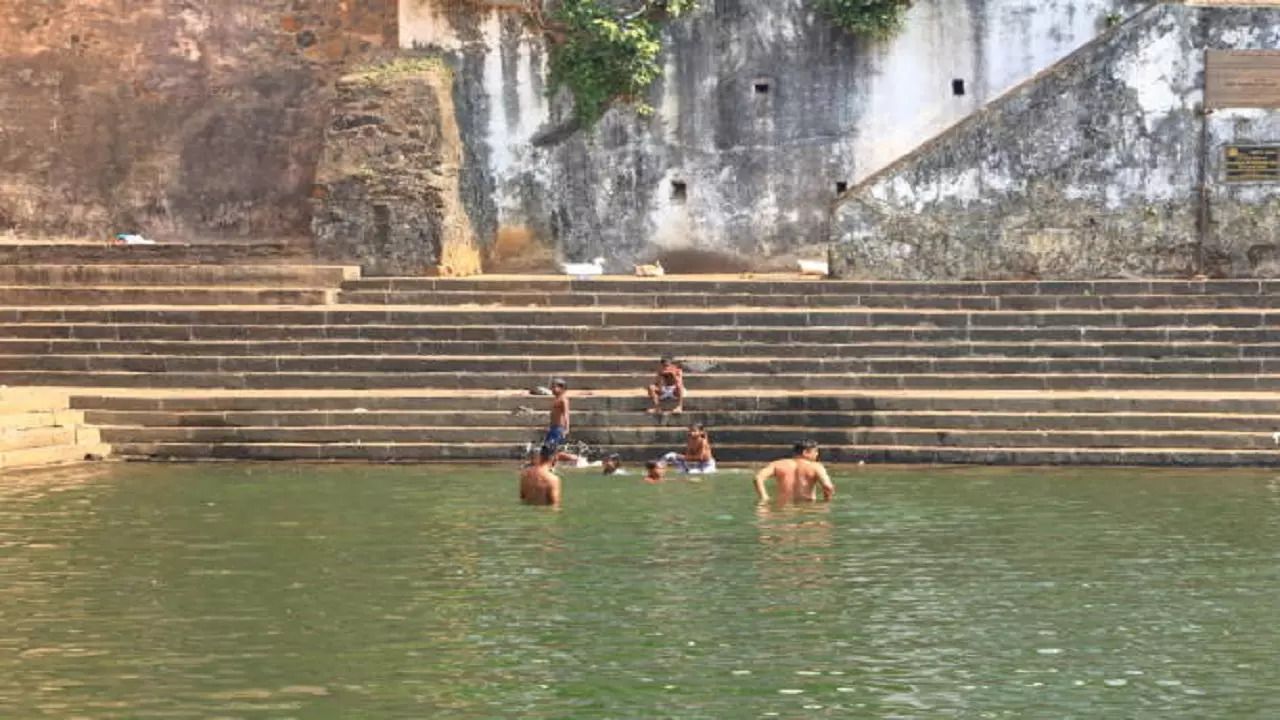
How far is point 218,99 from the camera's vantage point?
22.8 meters

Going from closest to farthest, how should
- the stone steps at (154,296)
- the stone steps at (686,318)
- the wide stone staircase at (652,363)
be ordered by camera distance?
the wide stone staircase at (652,363) → the stone steps at (686,318) → the stone steps at (154,296)

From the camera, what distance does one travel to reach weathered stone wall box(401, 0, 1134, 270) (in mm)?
21531

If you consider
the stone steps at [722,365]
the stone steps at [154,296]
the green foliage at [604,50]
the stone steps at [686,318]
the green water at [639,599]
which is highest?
the green foliage at [604,50]

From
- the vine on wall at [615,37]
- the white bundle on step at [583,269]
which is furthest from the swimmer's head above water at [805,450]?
the vine on wall at [615,37]

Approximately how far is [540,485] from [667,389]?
3.14 meters

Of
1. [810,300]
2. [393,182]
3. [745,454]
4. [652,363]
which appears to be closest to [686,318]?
[652,363]

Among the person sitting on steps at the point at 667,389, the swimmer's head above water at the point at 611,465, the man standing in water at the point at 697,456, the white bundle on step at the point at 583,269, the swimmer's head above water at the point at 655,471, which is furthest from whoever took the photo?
the white bundle on step at the point at 583,269

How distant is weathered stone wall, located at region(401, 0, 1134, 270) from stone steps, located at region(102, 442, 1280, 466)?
210 inches

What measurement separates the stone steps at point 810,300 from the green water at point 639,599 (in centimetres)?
388

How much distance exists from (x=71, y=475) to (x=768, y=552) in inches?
236

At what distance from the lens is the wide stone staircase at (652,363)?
1662 cm

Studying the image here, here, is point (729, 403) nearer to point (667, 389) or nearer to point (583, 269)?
point (667, 389)

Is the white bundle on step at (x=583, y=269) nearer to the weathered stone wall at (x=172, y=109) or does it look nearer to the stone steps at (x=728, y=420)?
the weathered stone wall at (x=172, y=109)

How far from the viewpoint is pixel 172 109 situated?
898 inches
